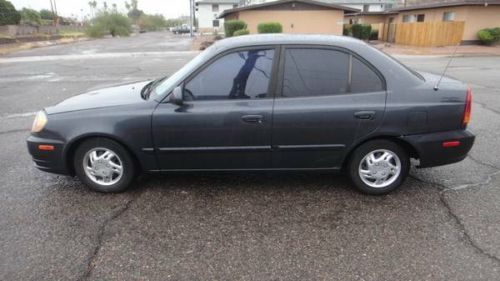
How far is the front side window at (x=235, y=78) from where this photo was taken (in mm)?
3766

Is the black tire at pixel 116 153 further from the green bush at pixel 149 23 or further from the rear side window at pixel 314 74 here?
the green bush at pixel 149 23

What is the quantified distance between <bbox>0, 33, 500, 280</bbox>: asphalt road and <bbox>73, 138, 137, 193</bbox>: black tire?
0.11 m

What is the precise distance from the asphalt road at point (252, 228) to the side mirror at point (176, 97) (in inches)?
38.6

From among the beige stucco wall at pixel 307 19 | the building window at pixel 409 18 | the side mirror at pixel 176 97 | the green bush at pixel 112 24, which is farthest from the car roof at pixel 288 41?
the green bush at pixel 112 24

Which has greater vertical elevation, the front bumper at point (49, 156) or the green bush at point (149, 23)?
the green bush at point (149, 23)

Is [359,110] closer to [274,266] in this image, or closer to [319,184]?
[319,184]

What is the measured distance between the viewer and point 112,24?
2638 inches

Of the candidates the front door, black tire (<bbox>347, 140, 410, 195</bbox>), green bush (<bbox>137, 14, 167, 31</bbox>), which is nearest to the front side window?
the front door

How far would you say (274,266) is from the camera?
9.56ft

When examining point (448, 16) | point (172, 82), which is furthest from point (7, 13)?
point (172, 82)

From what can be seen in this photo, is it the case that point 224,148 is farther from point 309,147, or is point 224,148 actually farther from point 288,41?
point 288,41

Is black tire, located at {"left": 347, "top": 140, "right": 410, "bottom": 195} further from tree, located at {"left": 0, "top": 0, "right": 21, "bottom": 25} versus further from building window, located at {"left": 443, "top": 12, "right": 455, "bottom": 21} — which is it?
tree, located at {"left": 0, "top": 0, "right": 21, "bottom": 25}

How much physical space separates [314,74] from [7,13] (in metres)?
44.8

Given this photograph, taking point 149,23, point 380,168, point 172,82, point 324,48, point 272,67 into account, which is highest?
point 149,23
